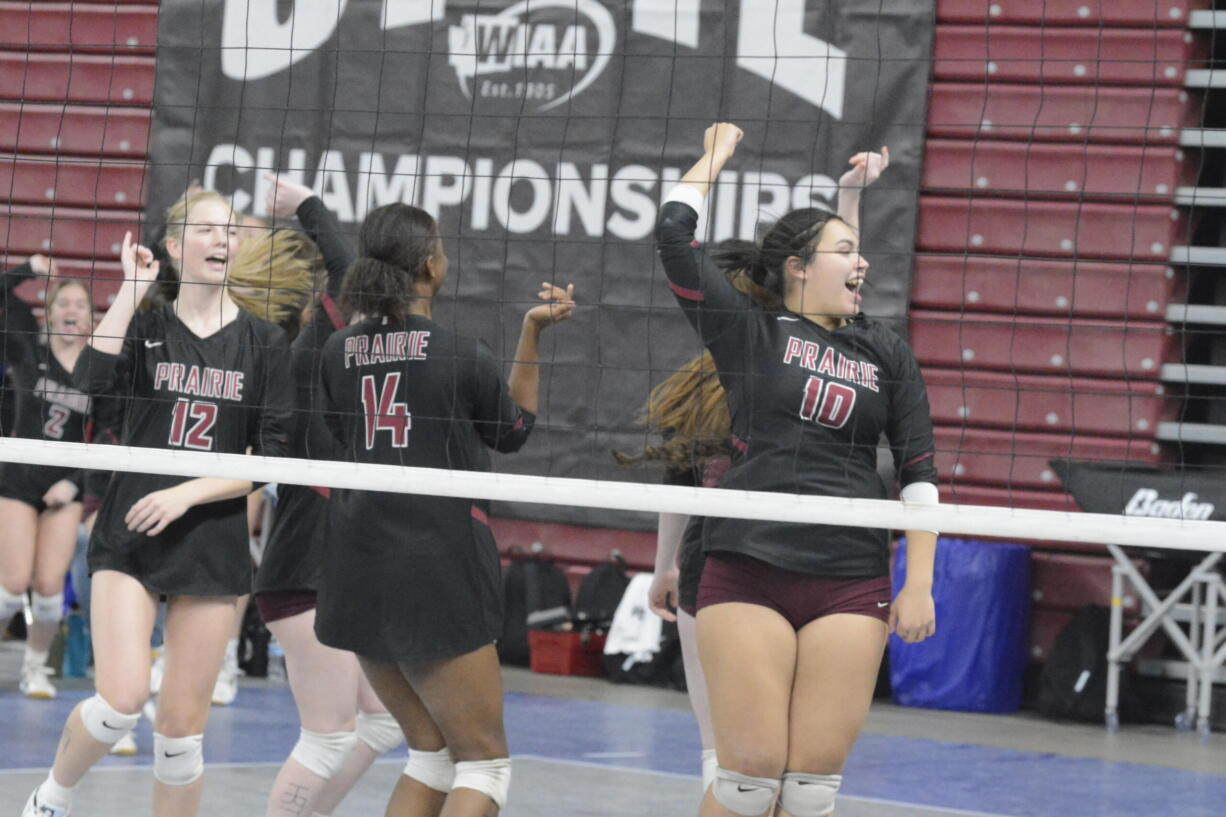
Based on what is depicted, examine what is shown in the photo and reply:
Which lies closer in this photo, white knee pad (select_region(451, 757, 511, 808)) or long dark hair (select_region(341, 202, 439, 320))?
white knee pad (select_region(451, 757, 511, 808))

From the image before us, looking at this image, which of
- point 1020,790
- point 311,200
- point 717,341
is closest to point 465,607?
point 717,341

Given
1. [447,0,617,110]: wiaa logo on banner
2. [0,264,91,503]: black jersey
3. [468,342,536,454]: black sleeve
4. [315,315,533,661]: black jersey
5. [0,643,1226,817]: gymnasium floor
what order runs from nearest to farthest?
[315,315,533,661]: black jersey < [468,342,536,454]: black sleeve < [0,643,1226,817]: gymnasium floor < [0,264,91,503]: black jersey < [447,0,617,110]: wiaa logo on banner

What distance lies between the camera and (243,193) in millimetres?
10016

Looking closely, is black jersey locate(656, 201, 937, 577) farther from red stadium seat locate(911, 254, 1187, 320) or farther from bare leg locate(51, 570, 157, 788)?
red stadium seat locate(911, 254, 1187, 320)

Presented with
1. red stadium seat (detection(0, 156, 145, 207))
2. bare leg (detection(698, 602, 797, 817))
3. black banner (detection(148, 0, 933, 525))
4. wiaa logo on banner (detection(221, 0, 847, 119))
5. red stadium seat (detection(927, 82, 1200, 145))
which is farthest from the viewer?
red stadium seat (detection(0, 156, 145, 207))

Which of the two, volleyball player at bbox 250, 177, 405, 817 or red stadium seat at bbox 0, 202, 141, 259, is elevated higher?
red stadium seat at bbox 0, 202, 141, 259

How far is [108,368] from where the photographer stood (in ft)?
14.0

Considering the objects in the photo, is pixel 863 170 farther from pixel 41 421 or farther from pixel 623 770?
pixel 41 421

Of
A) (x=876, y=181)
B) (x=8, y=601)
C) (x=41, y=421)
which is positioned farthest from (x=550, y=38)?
(x=8, y=601)

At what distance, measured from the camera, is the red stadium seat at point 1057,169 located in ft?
27.9

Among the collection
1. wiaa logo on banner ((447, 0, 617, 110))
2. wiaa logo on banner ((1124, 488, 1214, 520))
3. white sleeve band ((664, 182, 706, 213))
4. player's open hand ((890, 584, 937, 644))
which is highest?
wiaa logo on banner ((447, 0, 617, 110))

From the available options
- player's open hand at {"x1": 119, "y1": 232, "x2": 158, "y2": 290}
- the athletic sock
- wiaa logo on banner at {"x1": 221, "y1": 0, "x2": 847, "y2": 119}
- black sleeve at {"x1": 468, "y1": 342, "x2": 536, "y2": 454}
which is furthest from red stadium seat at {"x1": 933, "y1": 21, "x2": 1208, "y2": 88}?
the athletic sock

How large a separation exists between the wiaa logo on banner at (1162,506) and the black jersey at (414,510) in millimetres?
4496

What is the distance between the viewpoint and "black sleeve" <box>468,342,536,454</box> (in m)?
3.78
